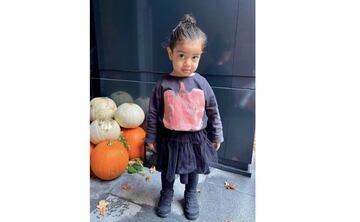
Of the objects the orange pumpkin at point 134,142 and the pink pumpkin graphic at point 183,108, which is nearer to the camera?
the pink pumpkin graphic at point 183,108

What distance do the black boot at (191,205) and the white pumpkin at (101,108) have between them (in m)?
0.57

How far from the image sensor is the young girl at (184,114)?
88cm

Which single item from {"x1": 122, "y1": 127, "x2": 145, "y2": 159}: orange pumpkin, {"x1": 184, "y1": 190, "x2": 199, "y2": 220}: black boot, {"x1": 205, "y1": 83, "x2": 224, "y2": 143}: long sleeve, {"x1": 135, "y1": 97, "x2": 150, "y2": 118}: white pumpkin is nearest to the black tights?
{"x1": 184, "y1": 190, "x2": 199, "y2": 220}: black boot

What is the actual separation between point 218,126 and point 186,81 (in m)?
0.21

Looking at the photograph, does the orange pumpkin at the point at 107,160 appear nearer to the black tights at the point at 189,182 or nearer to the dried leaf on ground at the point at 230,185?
the black tights at the point at 189,182

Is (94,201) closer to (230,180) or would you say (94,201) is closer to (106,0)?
(230,180)

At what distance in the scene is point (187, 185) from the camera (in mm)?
1115

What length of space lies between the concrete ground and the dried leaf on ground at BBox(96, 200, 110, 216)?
0.01 meters

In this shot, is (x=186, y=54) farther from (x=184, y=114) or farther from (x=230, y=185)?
(x=230, y=185)

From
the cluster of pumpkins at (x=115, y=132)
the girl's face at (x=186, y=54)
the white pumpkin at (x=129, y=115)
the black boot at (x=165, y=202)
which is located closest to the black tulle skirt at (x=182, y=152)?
the black boot at (x=165, y=202)

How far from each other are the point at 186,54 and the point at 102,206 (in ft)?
2.26

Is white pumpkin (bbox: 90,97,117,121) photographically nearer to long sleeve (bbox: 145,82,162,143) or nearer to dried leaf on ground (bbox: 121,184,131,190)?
dried leaf on ground (bbox: 121,184,131,190)
